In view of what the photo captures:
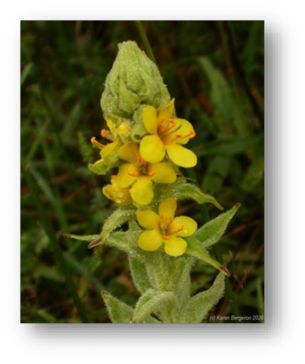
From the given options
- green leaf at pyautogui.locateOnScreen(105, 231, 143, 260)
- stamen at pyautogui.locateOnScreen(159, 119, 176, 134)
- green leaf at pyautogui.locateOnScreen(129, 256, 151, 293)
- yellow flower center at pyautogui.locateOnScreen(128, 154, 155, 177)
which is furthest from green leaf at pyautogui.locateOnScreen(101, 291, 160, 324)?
stamen at pyautogui.locateOnScreen(159, 119, 176, 134)

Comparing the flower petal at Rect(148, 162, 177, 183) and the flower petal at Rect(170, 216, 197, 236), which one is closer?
the flower petal at Rect(148, 162, 177, 183)

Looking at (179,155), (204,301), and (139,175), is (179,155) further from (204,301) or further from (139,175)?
(204,301)

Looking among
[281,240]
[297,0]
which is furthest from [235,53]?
[281,240]

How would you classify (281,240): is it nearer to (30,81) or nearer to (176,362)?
(176,362)

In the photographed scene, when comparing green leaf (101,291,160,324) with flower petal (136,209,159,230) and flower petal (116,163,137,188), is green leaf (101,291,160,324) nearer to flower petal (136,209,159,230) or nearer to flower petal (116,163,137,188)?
flower petal (136,209,159,230)

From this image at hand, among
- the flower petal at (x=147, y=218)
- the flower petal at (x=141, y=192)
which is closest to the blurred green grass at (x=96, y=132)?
the flower petal at (x=147, y=218)

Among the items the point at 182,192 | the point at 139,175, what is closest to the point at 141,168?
the point at 139,175
